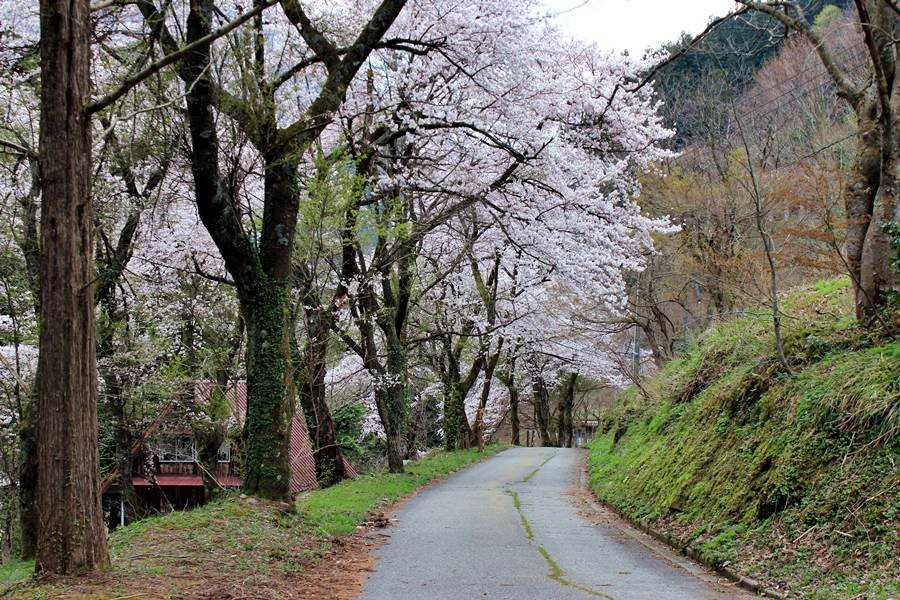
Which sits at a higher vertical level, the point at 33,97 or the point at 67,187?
the point at 33,97

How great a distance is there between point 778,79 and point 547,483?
12.6 metres

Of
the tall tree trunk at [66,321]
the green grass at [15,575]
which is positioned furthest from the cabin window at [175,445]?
the tall tree trunk at [66,321]

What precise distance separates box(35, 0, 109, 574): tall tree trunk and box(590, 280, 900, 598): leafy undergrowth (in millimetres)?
5574

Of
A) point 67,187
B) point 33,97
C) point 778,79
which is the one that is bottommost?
point 67,187

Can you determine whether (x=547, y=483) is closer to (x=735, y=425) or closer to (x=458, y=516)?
(x=458, y=516)

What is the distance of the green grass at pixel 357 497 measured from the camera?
34.4 ft

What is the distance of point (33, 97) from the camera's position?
33.0 feet

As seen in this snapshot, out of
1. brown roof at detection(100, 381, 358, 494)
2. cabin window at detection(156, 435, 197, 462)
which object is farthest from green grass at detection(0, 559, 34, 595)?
cabin window at detection(156, 435, 197, 462)

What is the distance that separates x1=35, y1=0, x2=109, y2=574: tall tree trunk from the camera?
17.6 feet

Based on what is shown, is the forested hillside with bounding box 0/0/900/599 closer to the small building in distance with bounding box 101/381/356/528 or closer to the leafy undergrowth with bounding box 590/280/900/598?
the leafy undergrowth with bounding box 590/280/900/598

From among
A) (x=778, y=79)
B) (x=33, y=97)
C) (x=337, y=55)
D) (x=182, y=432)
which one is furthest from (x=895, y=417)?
(x=778, y=79)

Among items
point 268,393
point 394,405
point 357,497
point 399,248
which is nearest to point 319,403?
point 394,405

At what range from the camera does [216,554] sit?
7270mm

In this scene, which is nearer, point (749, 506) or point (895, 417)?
point (895, 417)
